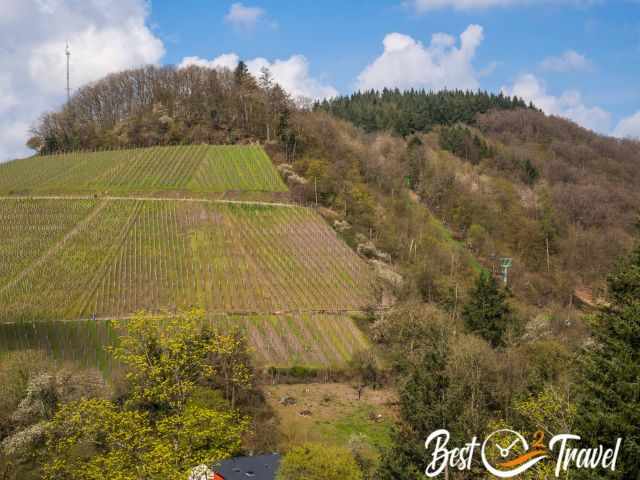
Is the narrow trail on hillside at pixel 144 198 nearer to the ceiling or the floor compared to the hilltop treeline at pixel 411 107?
nearer to the floor

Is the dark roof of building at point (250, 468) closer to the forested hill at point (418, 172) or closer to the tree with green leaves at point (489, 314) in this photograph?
the tree with green leaves at point (489, 314)

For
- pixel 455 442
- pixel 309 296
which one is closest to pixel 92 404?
pixel 455 442

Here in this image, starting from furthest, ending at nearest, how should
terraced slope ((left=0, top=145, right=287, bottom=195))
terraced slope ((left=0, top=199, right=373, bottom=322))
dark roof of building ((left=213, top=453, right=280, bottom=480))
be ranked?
1. terraced slope ((left=0, top=145, right=287, bottom=195))
2. terraced slope ((left=0, top=199, right=373, bottom=322))
3. dark roof of building ((left=213, top=453, right=280, bottom=480))

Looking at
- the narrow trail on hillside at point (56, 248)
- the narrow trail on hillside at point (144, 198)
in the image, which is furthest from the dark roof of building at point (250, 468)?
the narrow trail on hillside at point (144, 198)

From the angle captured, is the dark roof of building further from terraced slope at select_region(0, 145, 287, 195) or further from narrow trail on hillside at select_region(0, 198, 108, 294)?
terraced slope at select_region(0, 145, 287, 195)

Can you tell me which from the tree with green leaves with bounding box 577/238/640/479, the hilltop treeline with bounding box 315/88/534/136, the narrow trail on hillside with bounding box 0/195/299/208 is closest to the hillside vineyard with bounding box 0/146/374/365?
the narrow trail on hillside with bounding box 0/195/299/208

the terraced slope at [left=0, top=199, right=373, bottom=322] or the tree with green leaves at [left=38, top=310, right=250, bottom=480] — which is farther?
the terraced slope at [left=0, top=199, right=373, bottom=322]
